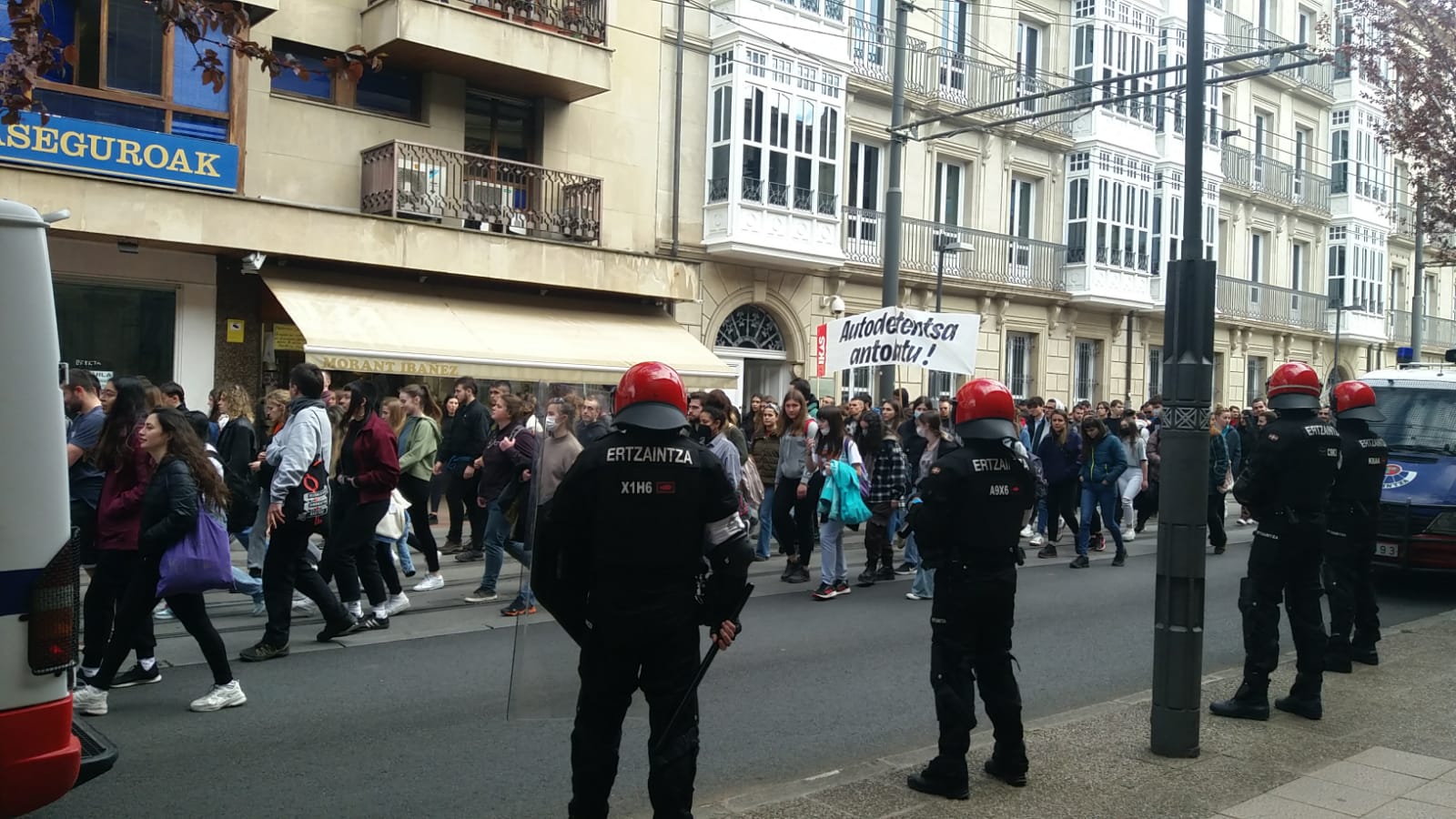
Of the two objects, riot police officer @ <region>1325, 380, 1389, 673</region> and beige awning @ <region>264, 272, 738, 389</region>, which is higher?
beige awning @ <region>264, 272, 738, 389</region>

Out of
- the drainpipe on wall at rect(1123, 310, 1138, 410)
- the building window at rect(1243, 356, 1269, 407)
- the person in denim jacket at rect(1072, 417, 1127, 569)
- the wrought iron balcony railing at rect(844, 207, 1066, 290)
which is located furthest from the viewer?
the building window at rect(1243, 356, 1269, 407)

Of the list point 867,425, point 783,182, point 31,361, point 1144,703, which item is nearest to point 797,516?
point 867,425

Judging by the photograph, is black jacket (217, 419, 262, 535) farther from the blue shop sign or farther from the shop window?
the blue shop sign

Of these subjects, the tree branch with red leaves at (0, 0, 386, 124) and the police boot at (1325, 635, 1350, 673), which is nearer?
the tree branch with red leaves at (0, 0, 386, 124)

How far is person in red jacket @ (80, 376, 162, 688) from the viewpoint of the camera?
6.25 m

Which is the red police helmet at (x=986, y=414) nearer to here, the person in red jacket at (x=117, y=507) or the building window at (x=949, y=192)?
the person in red jacket at (x=117, y=507)

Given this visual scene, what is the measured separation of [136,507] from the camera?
6.24 meters

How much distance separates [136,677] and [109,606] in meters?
0.59

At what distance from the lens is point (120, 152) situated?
1395 centimetres

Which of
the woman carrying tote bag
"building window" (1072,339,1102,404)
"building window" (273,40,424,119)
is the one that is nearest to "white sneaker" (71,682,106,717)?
the woman carrying tote bag

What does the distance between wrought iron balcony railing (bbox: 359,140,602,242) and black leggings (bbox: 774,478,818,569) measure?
7794 mm

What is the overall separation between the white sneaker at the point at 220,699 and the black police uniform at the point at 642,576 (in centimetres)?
320

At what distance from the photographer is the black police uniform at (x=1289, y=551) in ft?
20.9

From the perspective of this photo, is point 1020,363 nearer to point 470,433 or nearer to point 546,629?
point 470,433
